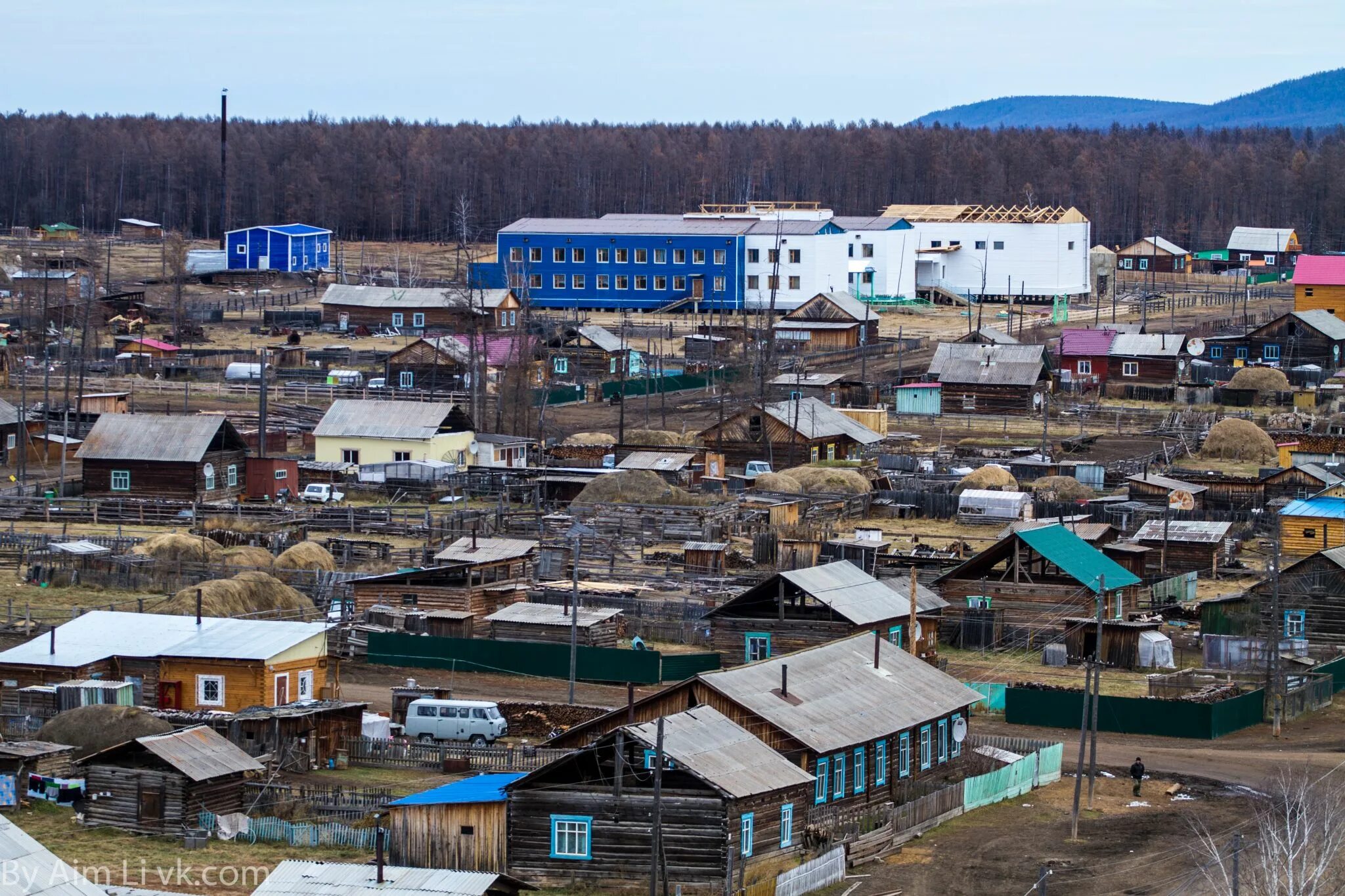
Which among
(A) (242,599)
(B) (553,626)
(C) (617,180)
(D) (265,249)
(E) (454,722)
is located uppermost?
(C) (617,180)

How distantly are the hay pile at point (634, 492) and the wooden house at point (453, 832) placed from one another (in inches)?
1132

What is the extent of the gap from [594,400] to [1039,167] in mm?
99590

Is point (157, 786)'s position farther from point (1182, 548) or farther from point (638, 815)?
point (1182, 548)

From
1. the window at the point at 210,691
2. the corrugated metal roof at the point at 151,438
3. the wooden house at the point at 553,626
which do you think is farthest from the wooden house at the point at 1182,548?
the corrugated metal roof at the point at 151,438

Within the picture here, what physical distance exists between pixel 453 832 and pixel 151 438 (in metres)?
33.4

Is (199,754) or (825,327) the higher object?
(825,327)

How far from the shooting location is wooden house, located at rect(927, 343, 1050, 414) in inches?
2985

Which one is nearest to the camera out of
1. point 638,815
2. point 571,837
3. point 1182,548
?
point 638,815

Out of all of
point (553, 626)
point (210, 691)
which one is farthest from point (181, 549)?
point (210, 691)

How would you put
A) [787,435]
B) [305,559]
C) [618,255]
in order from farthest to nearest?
[618,255] < [787,435] < [305,559]

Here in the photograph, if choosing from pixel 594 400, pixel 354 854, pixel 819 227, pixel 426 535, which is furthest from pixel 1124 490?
pixel 819 227

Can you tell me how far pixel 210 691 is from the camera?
112ft

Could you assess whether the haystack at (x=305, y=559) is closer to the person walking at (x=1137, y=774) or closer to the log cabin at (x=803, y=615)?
the log cabin at (x=803, y=615)

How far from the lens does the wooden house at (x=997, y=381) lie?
7581 centimetres
